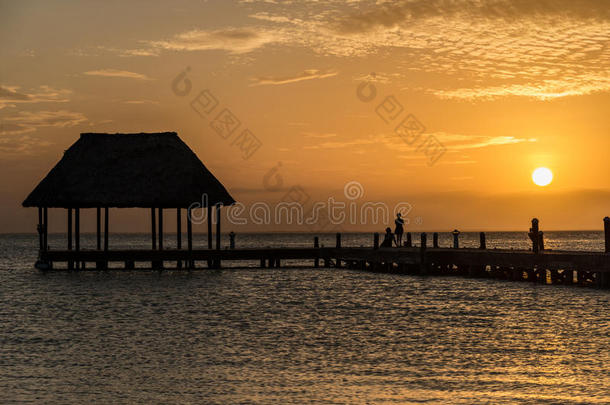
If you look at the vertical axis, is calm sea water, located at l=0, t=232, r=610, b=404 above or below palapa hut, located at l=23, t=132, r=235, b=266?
below

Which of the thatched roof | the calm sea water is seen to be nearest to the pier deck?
the calm sea water

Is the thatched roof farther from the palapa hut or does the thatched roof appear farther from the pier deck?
the pier deck

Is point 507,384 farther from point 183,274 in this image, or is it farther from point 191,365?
point 183,274

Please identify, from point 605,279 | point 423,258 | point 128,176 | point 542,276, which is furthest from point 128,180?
point 605,279

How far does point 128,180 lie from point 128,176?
323 mm

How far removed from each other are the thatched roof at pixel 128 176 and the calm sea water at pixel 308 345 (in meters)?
10.3

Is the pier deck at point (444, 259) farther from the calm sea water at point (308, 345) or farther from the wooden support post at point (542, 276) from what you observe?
the calm sea water at point (308, 345)

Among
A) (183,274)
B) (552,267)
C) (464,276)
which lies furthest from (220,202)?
(552,267)

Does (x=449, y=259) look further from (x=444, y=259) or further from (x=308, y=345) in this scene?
(x=308, y=345)

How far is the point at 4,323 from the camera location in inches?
988

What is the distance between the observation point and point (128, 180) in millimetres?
46812

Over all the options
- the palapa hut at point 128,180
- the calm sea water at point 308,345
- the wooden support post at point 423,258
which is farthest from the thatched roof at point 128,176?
the wooden support post at point 423,258

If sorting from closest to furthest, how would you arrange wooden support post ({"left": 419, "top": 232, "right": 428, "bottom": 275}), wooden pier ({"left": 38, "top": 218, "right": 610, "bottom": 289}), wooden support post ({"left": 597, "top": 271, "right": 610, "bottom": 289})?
wooden support post ({"left": 597, "top": 271, "right": 610, "bottom": 289})
wooden pier ({"left": 38, "top": 218, "right": 610, "bottom": 289})
wooden support post ({"left": 419, "top": 232, "right": 428, "bottom": 275})

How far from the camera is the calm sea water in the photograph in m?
13.8
